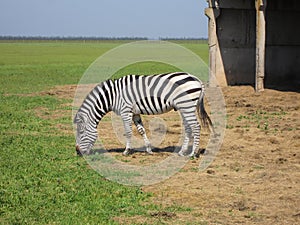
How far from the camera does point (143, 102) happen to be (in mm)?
10742

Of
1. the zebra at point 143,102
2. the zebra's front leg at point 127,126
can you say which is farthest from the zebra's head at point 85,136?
the zebra's front leg at point 127,126

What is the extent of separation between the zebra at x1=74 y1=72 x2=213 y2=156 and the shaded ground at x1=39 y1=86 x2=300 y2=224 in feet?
→ 2.12

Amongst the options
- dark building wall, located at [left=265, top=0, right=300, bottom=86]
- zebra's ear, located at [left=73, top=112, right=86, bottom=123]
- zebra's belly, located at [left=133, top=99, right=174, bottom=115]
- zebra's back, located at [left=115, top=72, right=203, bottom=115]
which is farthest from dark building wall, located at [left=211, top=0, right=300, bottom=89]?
zebra's ear, located at [left=73, top=112, right=86, bottom=123]

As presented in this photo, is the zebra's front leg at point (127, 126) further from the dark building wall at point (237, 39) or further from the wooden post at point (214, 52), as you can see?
the dark building wall at point (237, 39)

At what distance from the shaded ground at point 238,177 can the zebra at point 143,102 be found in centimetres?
65

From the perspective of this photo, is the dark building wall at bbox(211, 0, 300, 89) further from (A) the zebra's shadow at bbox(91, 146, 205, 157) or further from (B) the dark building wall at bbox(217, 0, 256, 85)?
(A) the zebra's shadow at bbox(91, 146, 205, 157)

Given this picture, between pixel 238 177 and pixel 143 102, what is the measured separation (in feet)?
8.43

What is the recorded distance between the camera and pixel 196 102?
415 inches

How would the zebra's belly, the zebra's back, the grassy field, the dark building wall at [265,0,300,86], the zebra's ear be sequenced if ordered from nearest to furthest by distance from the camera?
the grassy field → the zebra's back → the zebra's ear → the zebra's belly → the dark building wall at [265,0,300,86]

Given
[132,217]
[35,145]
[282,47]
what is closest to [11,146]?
[35,145]

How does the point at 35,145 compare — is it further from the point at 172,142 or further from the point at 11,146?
the point at 172,142

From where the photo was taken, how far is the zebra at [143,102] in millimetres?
10516

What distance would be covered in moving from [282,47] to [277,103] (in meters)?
5.32

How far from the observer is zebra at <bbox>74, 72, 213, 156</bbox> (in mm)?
10516
